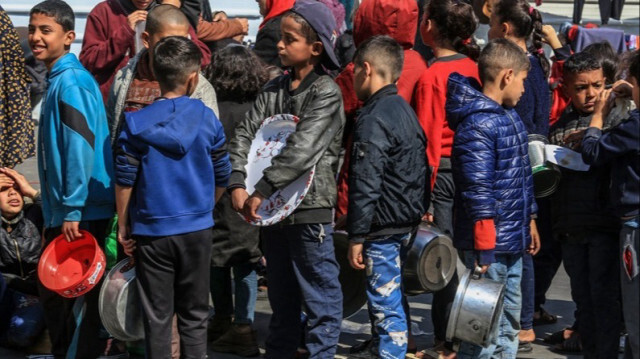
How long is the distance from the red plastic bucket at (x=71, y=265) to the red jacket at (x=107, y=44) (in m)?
1.44

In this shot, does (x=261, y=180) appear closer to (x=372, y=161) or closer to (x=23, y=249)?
(x=372, y=161)

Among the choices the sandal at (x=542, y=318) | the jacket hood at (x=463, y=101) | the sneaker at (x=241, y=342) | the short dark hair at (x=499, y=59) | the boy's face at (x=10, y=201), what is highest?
the short dark hair at (x=499, y=59)

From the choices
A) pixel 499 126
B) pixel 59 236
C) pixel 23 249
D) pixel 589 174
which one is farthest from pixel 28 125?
pixel 589 174

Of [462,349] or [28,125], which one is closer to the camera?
[462,349]

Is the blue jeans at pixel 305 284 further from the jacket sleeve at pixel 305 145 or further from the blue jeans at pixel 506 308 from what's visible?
the blue jeans at pixel 506 308

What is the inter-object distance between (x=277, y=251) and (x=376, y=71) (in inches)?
41.8

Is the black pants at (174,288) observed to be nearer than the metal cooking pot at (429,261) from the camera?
Yes

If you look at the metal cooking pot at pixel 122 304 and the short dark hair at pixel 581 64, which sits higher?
the short dark hair at pixel 581 64

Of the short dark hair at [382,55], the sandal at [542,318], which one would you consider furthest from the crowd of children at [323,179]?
the sandal at [542,318]

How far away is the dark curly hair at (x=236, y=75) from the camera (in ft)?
20.8

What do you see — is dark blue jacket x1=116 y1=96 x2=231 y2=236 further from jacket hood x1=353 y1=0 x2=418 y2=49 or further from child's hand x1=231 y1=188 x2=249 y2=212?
jacket hood x1=353 y1=0 x2=418 y2=49

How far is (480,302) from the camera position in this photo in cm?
539

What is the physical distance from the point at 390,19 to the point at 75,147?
1.87 m

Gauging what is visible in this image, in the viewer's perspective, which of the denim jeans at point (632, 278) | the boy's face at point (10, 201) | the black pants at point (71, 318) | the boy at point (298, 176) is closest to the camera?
the denim jeans at point (632, 278)
